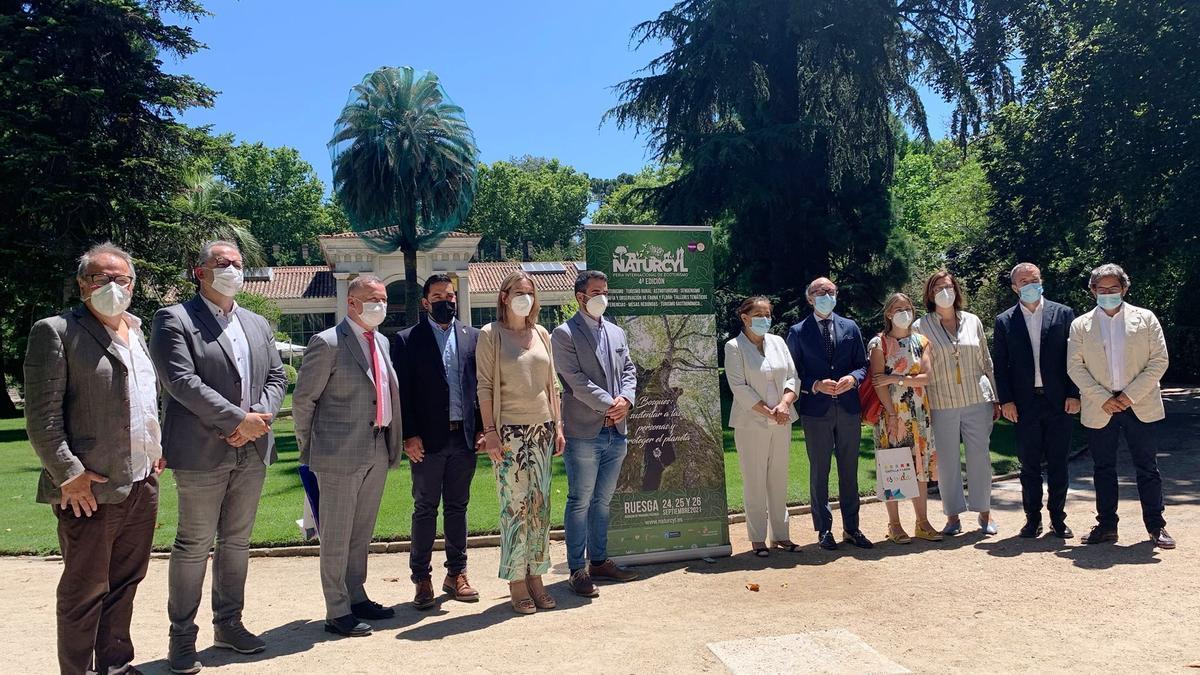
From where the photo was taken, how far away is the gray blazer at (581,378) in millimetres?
6039

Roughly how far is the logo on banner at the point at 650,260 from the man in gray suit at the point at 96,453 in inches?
144

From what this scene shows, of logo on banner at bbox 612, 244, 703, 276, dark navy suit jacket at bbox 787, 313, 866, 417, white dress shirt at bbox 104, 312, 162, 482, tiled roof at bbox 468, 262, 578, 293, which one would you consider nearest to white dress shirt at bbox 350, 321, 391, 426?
white dress shirt at bbox 104, 312, 162, 482

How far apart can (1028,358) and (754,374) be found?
237 centimetres

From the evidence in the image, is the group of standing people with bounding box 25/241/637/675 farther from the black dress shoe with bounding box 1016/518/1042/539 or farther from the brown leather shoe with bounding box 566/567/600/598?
the black dress shoe with bounding box 1016/518/1042/539

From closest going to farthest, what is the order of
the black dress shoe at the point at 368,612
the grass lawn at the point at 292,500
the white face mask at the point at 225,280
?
the white face mask at the point at 225,280, the black dress shoe at the point at 368,612, the grass lawn at the point at 292,500

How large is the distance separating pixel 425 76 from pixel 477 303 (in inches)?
1123

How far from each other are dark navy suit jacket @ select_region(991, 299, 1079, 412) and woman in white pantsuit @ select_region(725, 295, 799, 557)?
188cm

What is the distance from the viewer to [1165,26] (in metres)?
14.3

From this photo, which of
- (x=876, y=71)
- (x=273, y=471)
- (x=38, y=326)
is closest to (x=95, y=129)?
(x=273, y=471)

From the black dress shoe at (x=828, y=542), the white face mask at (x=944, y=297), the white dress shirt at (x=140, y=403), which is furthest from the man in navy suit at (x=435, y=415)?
the white face mask at (x=944, y=297)

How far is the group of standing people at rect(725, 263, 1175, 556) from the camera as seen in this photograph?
684 cm

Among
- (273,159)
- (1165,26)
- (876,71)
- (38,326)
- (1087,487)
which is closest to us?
(38,326)

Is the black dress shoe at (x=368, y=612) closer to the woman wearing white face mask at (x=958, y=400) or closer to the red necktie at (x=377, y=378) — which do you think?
the red necktie at (x=377, y=378)

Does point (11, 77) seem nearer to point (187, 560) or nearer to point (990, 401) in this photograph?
point (187, 560)
